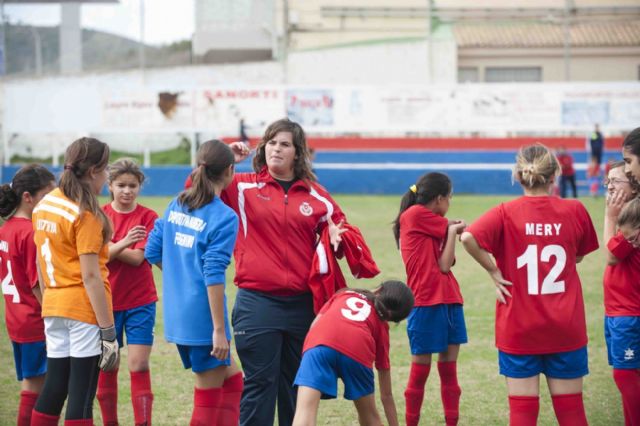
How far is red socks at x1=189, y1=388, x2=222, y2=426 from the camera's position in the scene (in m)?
5.31

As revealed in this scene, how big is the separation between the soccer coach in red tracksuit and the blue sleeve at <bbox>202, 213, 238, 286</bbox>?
34cm

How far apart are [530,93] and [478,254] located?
1131 inches

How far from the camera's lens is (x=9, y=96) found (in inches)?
1341

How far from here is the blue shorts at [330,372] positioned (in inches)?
198

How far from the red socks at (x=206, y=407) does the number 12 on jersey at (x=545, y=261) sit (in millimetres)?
1837

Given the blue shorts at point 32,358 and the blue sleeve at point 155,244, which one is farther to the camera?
the blue shorts at point 32,358

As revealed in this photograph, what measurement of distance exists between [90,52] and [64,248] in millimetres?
32292

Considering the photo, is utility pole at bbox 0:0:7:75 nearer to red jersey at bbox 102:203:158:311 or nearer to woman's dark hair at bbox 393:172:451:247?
red jersey at bbox 102:203:158:311

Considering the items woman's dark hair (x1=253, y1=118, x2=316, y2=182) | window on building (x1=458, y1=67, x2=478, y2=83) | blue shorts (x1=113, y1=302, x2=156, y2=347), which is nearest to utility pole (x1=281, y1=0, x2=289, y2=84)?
window on building (x1=458, y1=67, x2=478, y2=83)

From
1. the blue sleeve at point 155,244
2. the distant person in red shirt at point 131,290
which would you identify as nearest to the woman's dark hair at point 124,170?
the distant person in red shirt at point 131,290

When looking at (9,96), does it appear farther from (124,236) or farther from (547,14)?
(124,236)

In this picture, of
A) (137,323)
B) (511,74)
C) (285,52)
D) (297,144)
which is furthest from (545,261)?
(511,74)

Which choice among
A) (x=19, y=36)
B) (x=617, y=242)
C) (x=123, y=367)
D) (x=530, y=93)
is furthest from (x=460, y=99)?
(x=617, y=242)

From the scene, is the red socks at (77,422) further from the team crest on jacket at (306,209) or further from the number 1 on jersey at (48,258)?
the team crest on jacket at (306,209)
